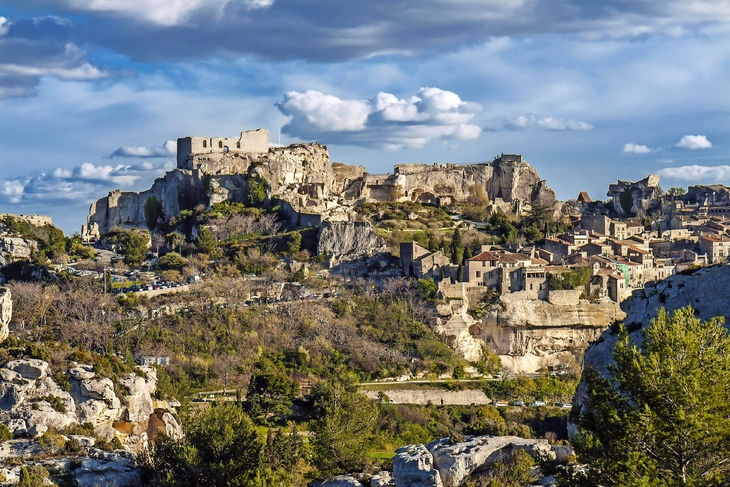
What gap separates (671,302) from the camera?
1058 inches

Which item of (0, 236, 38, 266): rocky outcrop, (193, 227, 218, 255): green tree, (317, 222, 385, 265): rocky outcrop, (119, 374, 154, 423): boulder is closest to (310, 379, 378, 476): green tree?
(119, 374, 154, 423): boulder

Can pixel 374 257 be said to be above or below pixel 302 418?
above

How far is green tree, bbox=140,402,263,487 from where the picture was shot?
28.8m

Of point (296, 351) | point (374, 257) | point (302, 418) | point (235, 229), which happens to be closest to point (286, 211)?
point (235, 229)

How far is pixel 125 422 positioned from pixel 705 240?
4245cm

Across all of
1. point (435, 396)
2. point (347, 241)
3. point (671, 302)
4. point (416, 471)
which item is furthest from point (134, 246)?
point (671, 302)

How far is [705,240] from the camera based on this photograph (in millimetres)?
65438

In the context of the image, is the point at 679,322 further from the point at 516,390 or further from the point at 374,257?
the point at 374,257

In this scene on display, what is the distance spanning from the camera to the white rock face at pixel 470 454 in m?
27.0

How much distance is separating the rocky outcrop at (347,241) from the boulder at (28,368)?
1055 inches

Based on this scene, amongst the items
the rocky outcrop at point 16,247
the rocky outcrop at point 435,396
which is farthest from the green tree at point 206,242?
the rocky outcrop at point 435,396

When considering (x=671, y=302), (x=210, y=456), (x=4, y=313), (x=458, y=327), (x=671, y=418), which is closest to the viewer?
(x=671, y=418)

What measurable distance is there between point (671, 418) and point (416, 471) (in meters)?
9.39

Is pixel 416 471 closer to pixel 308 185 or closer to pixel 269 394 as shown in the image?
pixel 269 394
